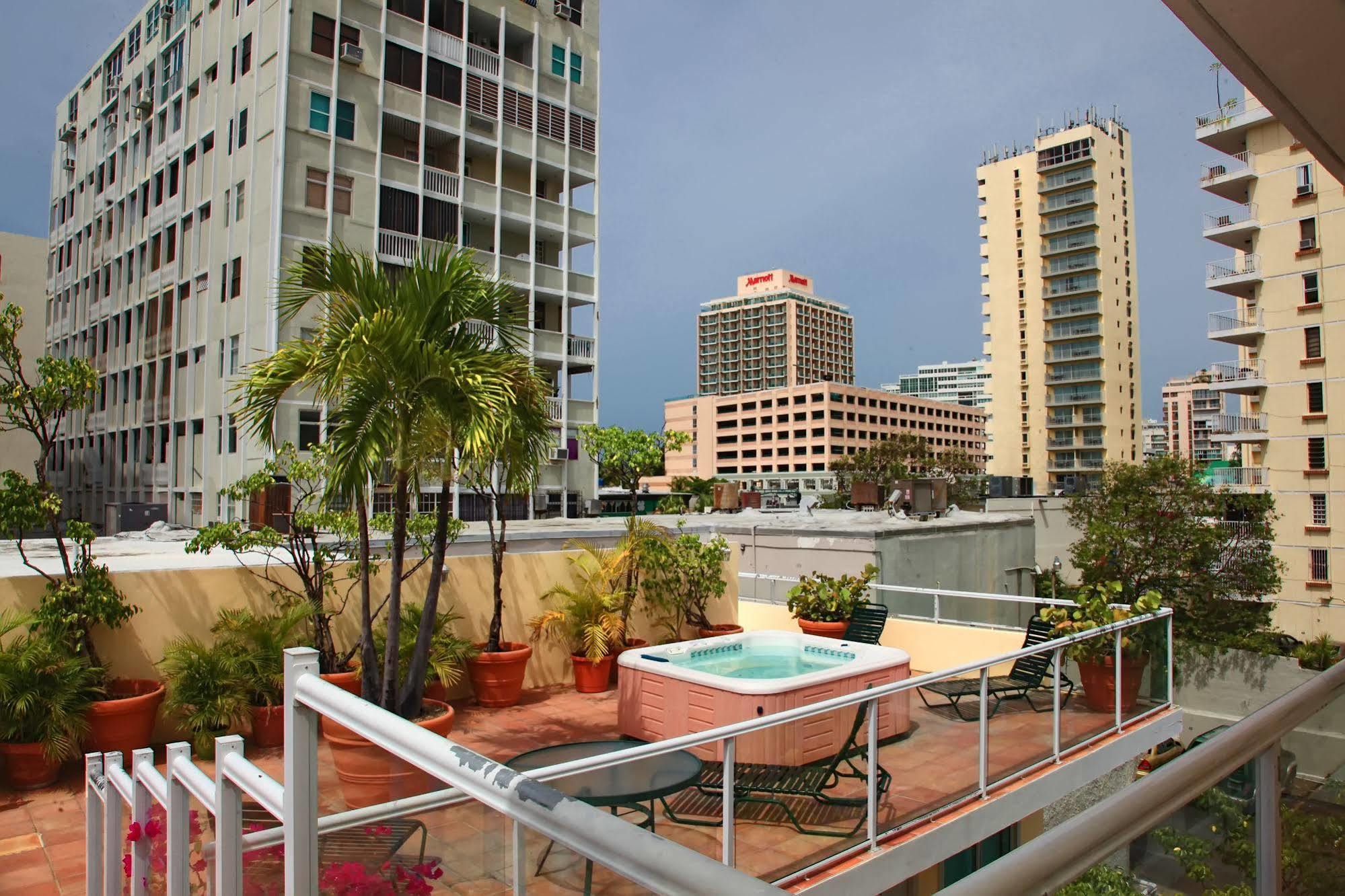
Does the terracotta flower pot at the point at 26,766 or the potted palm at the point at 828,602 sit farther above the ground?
the potted palm at the point at 828,602

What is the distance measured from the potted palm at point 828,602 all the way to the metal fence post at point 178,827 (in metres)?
9.43

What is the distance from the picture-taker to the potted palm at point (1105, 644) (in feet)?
27.9

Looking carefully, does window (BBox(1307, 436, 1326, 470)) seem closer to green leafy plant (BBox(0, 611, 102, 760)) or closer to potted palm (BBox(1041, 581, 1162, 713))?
potted palm (BBox(1041, 581, 1162, 713))

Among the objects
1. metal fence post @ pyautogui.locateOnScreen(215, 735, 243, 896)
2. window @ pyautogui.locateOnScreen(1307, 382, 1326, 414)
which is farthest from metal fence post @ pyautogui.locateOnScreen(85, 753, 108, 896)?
window @ pyautogui.locateOnScreen(1307, 382, 1326, 414)

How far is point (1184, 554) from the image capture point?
97.8 ft

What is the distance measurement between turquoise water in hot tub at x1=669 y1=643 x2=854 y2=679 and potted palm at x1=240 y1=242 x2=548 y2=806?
391 centimetres

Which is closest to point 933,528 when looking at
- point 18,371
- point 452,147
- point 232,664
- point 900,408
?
point 232,664

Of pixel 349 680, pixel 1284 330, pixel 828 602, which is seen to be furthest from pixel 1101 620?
pixel 1284 330

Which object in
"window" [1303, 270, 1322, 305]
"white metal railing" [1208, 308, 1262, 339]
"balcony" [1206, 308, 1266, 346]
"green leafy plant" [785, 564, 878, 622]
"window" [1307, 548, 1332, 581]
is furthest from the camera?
"white metal railing" [1208, 308, 1262, 339]

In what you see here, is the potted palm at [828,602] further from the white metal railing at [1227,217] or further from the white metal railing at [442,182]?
the white metal railing at [1227,217]

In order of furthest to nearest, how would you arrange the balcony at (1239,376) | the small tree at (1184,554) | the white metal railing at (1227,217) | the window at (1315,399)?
the white metal railing at (1227,217) → the balcony at (1239,376) → the window at (1315,399) → the small tree at (1184,554)

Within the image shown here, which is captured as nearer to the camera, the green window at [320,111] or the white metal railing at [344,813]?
the white metal railing at [344,813]

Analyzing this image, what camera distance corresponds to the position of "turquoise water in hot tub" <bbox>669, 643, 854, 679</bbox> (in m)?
10.7

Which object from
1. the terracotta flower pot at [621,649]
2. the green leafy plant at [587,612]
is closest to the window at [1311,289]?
the terracotta flower pot at [621,649]
